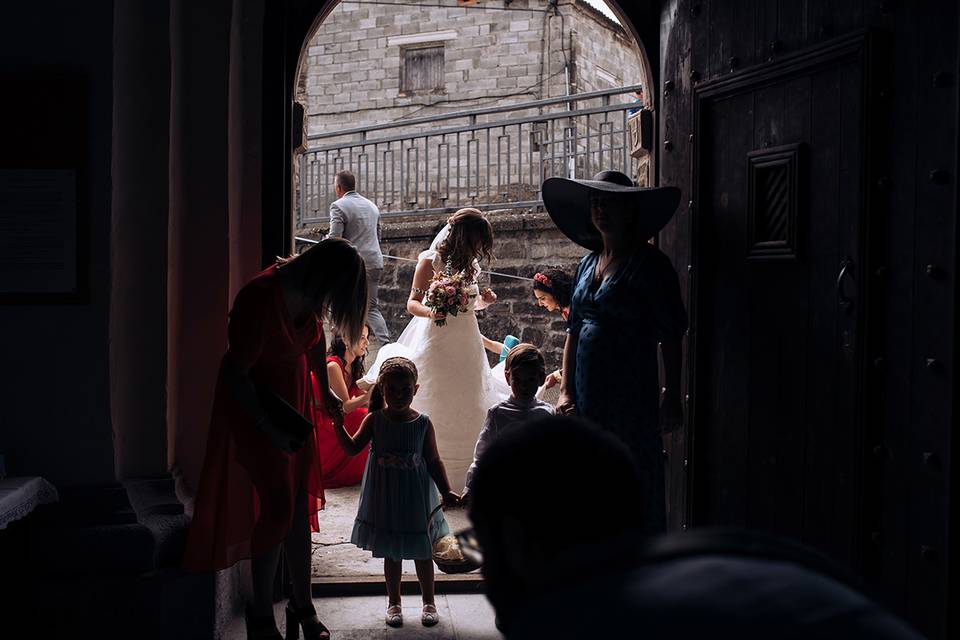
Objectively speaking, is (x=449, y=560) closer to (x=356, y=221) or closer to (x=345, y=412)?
(x=345, y=412)

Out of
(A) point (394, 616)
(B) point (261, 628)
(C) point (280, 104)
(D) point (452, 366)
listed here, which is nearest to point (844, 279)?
(A) point (394, 616)

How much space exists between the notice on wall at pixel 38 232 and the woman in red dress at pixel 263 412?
0.64 meters

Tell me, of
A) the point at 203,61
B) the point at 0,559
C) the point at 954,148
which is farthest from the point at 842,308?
the point at 0,559

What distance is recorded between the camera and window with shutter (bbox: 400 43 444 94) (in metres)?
20.4

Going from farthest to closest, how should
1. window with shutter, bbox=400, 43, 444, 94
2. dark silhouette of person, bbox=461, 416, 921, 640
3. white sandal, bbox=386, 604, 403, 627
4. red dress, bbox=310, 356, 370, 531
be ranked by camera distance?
window with shutter, bbox=400, 43, 444, 94 < red dress, bbox=310, 356, 370, 531 < white sandal, bbox=386, 604, 403, 627 < dark silhouette of person, bbox=461, 416, 921, 640

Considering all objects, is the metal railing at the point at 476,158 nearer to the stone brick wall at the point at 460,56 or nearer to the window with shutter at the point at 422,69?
the stone brick wall at the point at 460,56

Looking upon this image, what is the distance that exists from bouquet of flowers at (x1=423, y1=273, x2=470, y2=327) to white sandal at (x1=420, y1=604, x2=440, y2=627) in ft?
8.11

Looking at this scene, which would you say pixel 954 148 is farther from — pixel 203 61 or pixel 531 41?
pixel 531 41

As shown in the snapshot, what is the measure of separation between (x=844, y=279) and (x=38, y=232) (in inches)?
110

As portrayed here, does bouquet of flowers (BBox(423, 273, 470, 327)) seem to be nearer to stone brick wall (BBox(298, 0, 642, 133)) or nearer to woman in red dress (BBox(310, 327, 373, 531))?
woman in red dress (BBox(310, 327, 373, 531))

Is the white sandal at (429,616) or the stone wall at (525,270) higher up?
the stone wall at (525,270)

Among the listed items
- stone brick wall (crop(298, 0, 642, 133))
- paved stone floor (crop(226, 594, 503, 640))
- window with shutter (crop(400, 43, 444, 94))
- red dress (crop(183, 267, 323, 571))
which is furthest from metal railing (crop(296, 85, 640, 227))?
red dress (crop(183, 267, 323, 571))

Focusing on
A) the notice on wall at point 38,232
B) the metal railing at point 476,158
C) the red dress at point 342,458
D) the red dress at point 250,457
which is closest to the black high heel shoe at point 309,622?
the red dress at point 250,457

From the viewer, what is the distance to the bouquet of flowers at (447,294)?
6.41 metres
